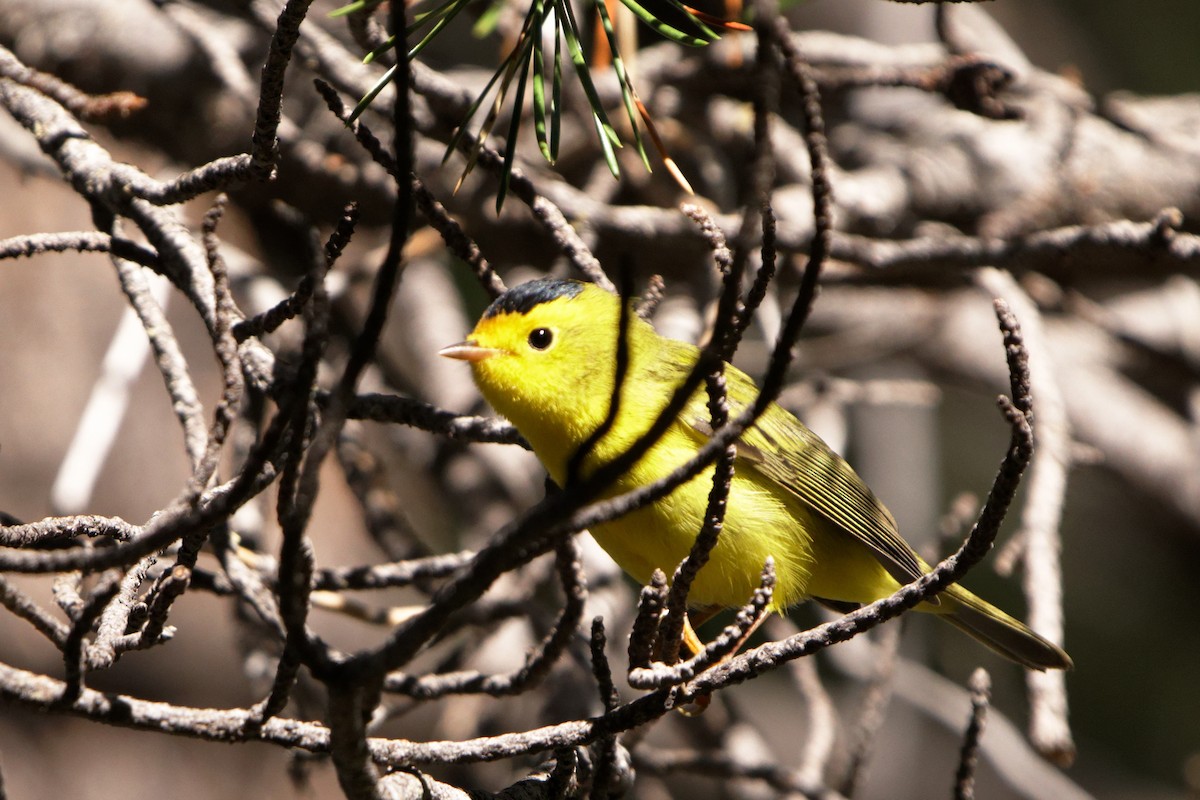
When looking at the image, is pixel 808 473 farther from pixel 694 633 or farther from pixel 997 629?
pixel 997 629

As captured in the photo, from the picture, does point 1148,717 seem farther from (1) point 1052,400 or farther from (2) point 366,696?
(2) point 366,696

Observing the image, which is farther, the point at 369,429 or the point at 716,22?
the point at 369,429

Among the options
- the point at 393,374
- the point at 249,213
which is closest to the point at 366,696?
the point at 393,374

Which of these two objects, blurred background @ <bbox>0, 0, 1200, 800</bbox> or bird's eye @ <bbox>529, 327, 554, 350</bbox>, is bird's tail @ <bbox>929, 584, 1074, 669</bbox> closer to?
blurred background @ <bbox>0, 0, 1200, 800</bbox>

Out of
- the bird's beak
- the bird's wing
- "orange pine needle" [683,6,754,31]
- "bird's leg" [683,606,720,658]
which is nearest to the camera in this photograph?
"orange pine needle" [683,6,754,31]

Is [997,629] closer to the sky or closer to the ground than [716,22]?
closer to the ground

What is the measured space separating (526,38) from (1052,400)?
1.47 meters

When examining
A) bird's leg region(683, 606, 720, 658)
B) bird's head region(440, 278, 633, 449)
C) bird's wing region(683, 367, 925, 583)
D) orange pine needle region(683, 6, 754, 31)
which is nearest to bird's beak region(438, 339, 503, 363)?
bird's head region(440, 278, 633, 449)

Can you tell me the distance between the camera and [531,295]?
7.68 feet

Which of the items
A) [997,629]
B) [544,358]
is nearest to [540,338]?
[544,358]

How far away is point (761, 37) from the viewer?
820 mm

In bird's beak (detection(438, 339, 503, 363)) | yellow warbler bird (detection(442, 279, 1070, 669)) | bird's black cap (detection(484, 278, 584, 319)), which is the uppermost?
bird's black cap (detection(484, 278, 584, 319))

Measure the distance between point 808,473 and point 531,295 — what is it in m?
0.73

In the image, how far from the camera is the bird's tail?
2.42m
